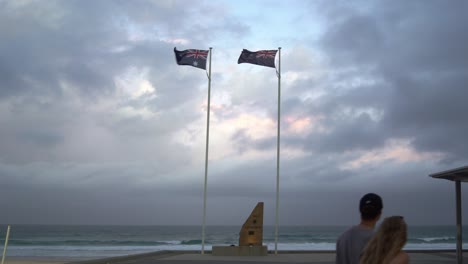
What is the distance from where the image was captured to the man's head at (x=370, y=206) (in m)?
3.74

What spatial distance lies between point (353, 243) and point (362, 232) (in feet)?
0.33

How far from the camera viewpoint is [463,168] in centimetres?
1336

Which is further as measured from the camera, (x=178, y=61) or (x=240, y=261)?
(x=178, y=61)

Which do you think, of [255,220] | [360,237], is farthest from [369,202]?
[255,220]

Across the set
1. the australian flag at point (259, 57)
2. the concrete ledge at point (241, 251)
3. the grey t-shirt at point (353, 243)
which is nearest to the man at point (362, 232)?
the grey t-shirt at point (353, 243)

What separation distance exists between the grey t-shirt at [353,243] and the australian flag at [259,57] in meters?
18.6

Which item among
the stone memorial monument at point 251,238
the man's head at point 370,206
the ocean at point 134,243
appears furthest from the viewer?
the ocean at point 134,243

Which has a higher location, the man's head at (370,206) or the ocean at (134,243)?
the man's head at (370,206)

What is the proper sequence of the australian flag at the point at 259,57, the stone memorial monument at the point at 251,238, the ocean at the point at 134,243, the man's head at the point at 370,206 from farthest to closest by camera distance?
1. the ocean at the point at 134,243
2. the australian flag at the point at 259,57
3. the stone memorial monument at the point at 251,238
4. the man's head at the point at 370,206

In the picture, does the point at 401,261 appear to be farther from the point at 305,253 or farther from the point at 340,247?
the point at 305,253

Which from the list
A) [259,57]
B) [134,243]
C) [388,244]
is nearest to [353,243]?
[388,244]

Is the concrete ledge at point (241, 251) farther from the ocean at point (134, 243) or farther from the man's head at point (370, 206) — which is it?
the man's head at point (370, 206)

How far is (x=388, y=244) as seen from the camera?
126 inches

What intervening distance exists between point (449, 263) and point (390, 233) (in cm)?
1741
